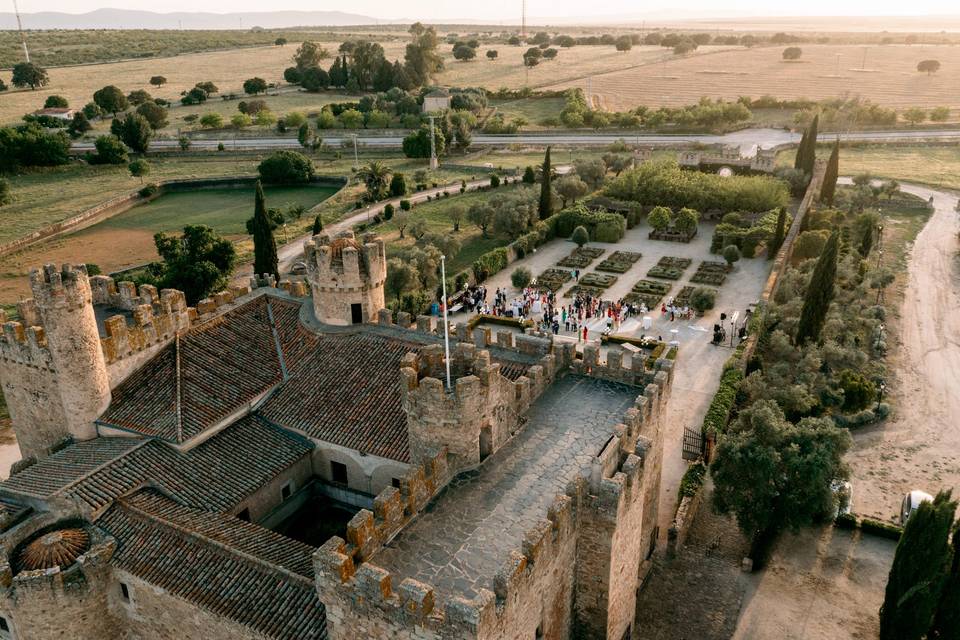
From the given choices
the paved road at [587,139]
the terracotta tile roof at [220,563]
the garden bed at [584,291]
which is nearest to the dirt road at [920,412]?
the garden bed at [584,291]

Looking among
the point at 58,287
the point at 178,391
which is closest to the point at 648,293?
the point at 178,391

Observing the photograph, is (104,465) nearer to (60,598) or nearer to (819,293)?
(60,598)

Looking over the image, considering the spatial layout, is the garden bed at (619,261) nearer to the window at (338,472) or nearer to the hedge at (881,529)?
the hedge at (881,529)

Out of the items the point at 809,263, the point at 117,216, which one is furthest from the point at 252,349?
the point at 117,216

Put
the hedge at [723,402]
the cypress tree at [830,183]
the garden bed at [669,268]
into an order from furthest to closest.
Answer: the cypress tree at [830,183], the garden bed at [669,268], the hedge at [723,402]

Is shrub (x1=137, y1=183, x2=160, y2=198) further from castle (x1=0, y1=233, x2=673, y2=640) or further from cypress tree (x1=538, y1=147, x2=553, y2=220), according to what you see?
castle (x1=0, y1=233, x2=673, y2=640)

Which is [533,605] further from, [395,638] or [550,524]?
[395,638]

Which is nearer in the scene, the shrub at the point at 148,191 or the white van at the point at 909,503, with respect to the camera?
the white van at the point at 909,503
